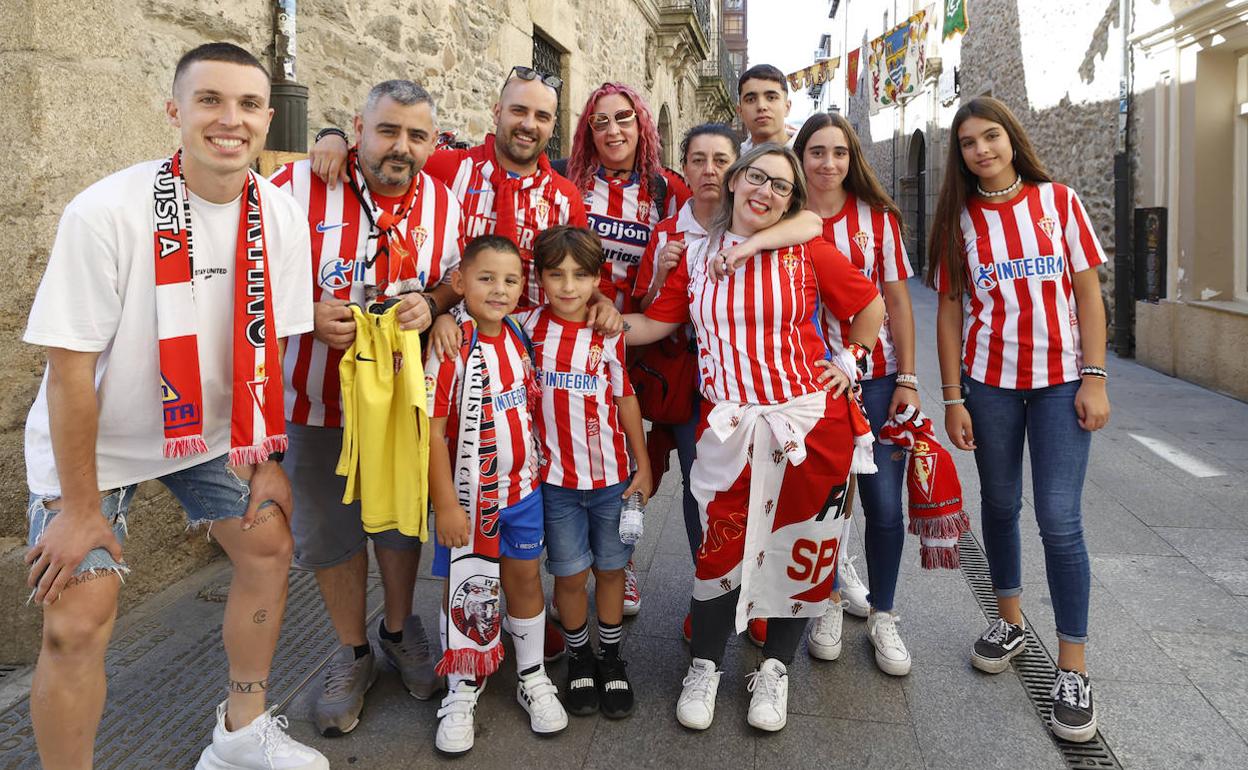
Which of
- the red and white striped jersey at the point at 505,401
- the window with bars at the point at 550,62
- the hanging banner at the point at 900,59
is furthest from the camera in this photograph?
the hanging banner at the point at 900,59

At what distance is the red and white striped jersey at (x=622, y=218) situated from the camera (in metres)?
2.98

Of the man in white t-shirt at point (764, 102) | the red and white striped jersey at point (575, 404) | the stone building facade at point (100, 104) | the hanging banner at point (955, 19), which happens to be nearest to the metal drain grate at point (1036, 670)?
the red and white striped jersey at point (575, 404)

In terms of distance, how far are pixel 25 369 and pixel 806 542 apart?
2684 millimetres

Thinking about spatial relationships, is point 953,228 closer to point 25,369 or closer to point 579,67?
point 25,369

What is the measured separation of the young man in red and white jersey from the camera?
7.82ft

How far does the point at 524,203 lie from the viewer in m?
2.73

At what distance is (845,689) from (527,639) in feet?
3.36

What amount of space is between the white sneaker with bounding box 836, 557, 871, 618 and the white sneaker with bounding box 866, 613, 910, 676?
0.26 meters

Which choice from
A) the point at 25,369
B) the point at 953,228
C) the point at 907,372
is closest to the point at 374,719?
the point at 25,369

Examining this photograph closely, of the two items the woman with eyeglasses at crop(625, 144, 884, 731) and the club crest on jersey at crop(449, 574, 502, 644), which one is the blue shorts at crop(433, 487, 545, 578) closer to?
the club crest on jersey at crop(449, 574, 502, 644)

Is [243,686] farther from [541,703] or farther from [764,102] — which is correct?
[764,102]

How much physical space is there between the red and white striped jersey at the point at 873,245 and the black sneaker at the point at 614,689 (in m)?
1.22

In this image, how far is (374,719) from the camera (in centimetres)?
257

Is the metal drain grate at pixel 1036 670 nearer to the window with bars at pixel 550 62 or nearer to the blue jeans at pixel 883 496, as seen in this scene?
the blue jeans at pixel 883 496
